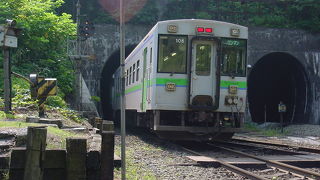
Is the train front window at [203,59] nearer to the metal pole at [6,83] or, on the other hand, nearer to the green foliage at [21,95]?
the green foliage at [21,95]

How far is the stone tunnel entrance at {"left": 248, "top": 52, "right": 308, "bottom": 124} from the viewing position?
2590cm

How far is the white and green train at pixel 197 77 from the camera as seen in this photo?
10844 mm

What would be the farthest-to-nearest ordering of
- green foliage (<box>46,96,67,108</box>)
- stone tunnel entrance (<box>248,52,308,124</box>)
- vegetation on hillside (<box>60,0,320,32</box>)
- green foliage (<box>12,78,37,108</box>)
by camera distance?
vegetation on hillside (<box>60,0,320,32</box>), stone tunnel entrance (<box>248,52,308,124</box>), green foliage (<box>46,96,67,108</box>), green foliage (<box>12,78,37,108</box>)

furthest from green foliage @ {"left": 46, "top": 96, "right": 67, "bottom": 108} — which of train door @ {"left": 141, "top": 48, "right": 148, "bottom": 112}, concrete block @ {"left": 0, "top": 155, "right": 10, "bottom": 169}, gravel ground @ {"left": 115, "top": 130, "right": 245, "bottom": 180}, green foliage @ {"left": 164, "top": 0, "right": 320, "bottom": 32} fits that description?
green foliage @ {"left": 164, "top": 0, "right": 320, "bottom": 32}

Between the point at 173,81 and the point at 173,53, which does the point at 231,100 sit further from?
the point at 173,53

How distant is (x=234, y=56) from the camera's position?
1123 cm

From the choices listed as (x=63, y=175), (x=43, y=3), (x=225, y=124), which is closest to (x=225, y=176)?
(x=63, y=175)

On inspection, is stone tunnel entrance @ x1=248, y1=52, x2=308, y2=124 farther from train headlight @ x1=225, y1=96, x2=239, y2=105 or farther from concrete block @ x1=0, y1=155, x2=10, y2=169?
concrete block @ x1=0, y1=155, x2=10, y2=169

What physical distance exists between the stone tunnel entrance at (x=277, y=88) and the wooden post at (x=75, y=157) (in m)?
21.5

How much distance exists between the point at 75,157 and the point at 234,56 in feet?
23.9

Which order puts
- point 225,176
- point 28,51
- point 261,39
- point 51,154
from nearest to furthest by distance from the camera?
point 51,154 < point 225,176 < point 28,51 < point 261,39

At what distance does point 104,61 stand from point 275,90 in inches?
500

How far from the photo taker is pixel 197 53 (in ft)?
36.2

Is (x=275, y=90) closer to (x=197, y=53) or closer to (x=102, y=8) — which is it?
(x=102, y=8)
